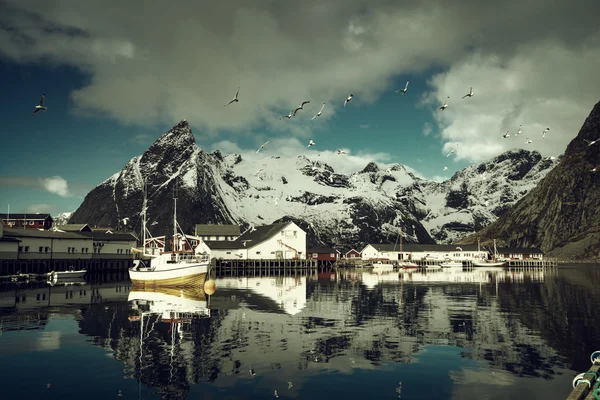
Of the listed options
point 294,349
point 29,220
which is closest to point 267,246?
point 29,220

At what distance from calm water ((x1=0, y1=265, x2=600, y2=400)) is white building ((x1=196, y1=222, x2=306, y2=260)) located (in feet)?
248

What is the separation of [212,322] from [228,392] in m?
14.7

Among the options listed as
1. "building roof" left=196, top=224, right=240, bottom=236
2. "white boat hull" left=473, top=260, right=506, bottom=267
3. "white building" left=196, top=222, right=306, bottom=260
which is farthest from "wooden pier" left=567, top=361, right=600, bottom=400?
"building roof" left=196, top=224, right=240, bottom=236

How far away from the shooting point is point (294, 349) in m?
22.8

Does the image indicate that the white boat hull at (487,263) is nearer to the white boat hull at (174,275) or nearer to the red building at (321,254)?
the red building at (321,254)

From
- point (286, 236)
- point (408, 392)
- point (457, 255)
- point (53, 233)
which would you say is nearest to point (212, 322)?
point (408, 392)

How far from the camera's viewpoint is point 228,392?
16406 mm

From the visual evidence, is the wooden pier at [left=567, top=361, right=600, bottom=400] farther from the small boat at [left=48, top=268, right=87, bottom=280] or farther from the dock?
the dock

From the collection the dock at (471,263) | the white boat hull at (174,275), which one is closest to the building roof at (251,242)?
the dock at (471,263)

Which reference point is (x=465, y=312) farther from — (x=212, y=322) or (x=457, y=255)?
(x=457, y=255)

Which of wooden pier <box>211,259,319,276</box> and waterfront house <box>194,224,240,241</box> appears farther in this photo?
waterfront house <box>194,224,240,241</box>

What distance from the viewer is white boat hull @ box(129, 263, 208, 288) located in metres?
53.4

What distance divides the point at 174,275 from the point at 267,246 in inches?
2577

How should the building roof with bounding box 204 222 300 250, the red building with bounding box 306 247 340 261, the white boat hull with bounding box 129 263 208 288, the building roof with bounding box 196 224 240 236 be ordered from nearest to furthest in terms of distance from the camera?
the white boat hull with bounding box 129 263 208 288, the building roof with bounding box 204 222 300 250, the red building with bounding box 306 247 340 261, the building roof with bounding box 196 224 240 236
